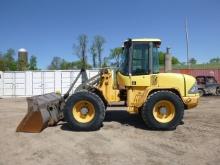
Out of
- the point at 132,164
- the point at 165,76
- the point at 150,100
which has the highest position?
the point at 165,76

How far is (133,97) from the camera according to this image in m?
11.1

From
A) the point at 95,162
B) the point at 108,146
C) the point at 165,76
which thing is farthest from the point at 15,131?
the point at 165,76

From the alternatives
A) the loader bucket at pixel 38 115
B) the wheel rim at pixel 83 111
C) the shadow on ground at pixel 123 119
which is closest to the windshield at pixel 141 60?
the wheel rim at pixel 83 111

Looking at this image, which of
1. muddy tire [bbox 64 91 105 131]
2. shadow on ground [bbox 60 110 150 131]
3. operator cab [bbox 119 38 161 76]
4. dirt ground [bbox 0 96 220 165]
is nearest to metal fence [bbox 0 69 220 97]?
shadow on ground [bbox 60 110 150 131]

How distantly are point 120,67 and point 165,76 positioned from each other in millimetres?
1580

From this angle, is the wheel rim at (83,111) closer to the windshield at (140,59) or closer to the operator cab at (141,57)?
the operator cab at (141,57)

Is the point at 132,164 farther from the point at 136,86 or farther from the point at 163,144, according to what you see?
the point at 136,86

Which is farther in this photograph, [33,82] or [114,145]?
[33,82]

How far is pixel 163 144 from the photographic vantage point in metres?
8.89

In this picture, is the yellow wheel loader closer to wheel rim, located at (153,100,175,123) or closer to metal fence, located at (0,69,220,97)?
wheel rim, located at (153,100,175,123)

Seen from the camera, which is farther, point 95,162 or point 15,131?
point 15,131

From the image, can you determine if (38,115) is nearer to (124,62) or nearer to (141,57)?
(124,62)

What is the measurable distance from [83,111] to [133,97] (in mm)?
1639

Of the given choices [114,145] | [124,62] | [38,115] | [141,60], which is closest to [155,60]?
[141,60]
